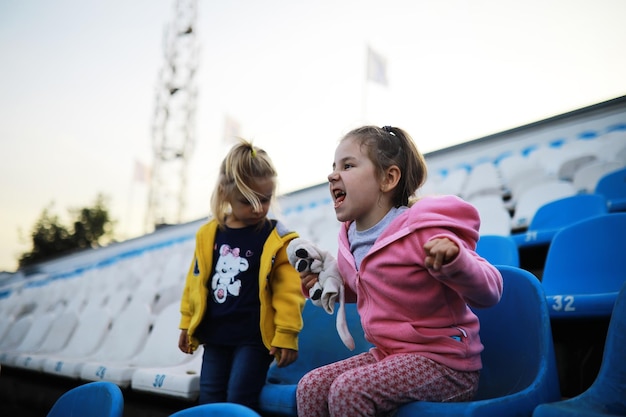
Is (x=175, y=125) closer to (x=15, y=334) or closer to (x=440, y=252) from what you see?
(x=15, y=334)

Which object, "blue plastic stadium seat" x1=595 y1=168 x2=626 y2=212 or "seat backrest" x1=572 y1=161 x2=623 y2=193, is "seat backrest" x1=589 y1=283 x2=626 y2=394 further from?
"seat backrest" x1=572 y1=161 x2=623 y2=193

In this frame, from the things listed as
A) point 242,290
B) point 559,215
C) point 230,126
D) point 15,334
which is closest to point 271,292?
point 242,290


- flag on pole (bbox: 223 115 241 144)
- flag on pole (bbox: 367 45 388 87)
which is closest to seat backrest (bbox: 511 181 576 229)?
flag on pole (bbox: 367 45 388 87)

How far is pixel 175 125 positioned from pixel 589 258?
1288cm

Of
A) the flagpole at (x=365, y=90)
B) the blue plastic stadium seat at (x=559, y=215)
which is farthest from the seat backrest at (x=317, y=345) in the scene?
the flagpole at (x=365, y=90)

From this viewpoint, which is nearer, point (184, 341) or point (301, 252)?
point (301, 252)

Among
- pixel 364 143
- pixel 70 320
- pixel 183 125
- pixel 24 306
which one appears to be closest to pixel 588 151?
pixel 364 143

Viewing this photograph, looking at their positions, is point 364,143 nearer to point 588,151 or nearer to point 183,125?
point 588,151

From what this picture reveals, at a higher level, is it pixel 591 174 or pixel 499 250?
pixel 591 174

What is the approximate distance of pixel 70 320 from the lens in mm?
3334

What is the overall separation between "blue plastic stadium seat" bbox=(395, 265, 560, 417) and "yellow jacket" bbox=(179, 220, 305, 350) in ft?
1.94

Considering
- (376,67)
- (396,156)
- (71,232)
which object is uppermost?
(71,232)

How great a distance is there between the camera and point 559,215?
7.73 ft

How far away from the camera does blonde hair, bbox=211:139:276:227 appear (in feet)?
5.33
